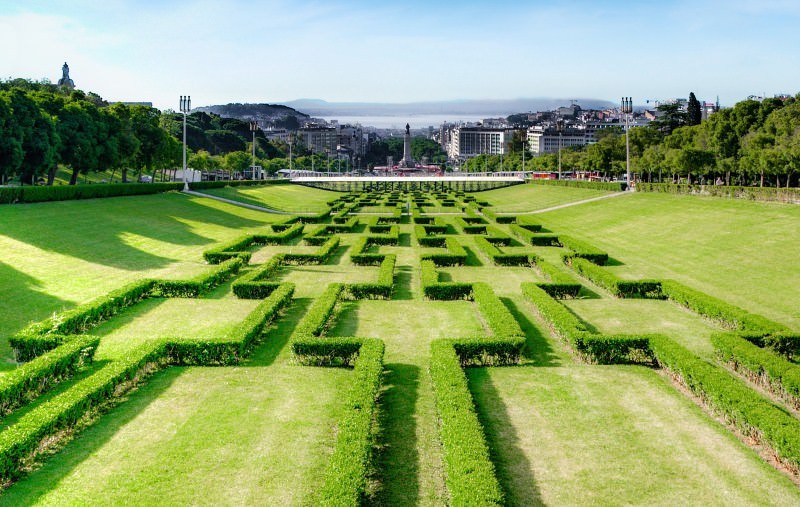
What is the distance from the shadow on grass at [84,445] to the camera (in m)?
9.28

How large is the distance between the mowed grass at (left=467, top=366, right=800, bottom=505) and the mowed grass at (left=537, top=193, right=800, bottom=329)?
33.2 ft

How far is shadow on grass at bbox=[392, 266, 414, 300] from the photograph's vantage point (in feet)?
78.1

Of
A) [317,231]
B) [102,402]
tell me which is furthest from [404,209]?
[102,402]

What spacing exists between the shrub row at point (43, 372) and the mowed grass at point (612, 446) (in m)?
9.86

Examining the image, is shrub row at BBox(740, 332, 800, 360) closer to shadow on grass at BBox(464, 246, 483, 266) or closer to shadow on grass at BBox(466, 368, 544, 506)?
shadow on grass at BBox(466, 368, 544, 506)

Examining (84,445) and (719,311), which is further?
(719,311)

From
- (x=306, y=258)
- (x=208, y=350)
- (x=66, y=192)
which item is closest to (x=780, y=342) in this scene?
(x=208, y=350)

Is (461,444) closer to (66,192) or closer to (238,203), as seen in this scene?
(66,192)

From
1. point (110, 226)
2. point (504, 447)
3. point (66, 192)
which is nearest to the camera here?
point (504, 447)

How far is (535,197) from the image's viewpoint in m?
82.2

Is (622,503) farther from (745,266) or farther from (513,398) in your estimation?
(745,266)

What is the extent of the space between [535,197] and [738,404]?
72404 millimetres

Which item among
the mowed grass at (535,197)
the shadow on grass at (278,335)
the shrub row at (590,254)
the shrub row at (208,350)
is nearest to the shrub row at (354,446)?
the shadow on grass at (278,335)

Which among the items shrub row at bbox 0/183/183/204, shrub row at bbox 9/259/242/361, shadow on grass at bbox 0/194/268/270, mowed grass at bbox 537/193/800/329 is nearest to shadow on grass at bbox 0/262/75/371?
shrub row at bbox 9/259/242/361
